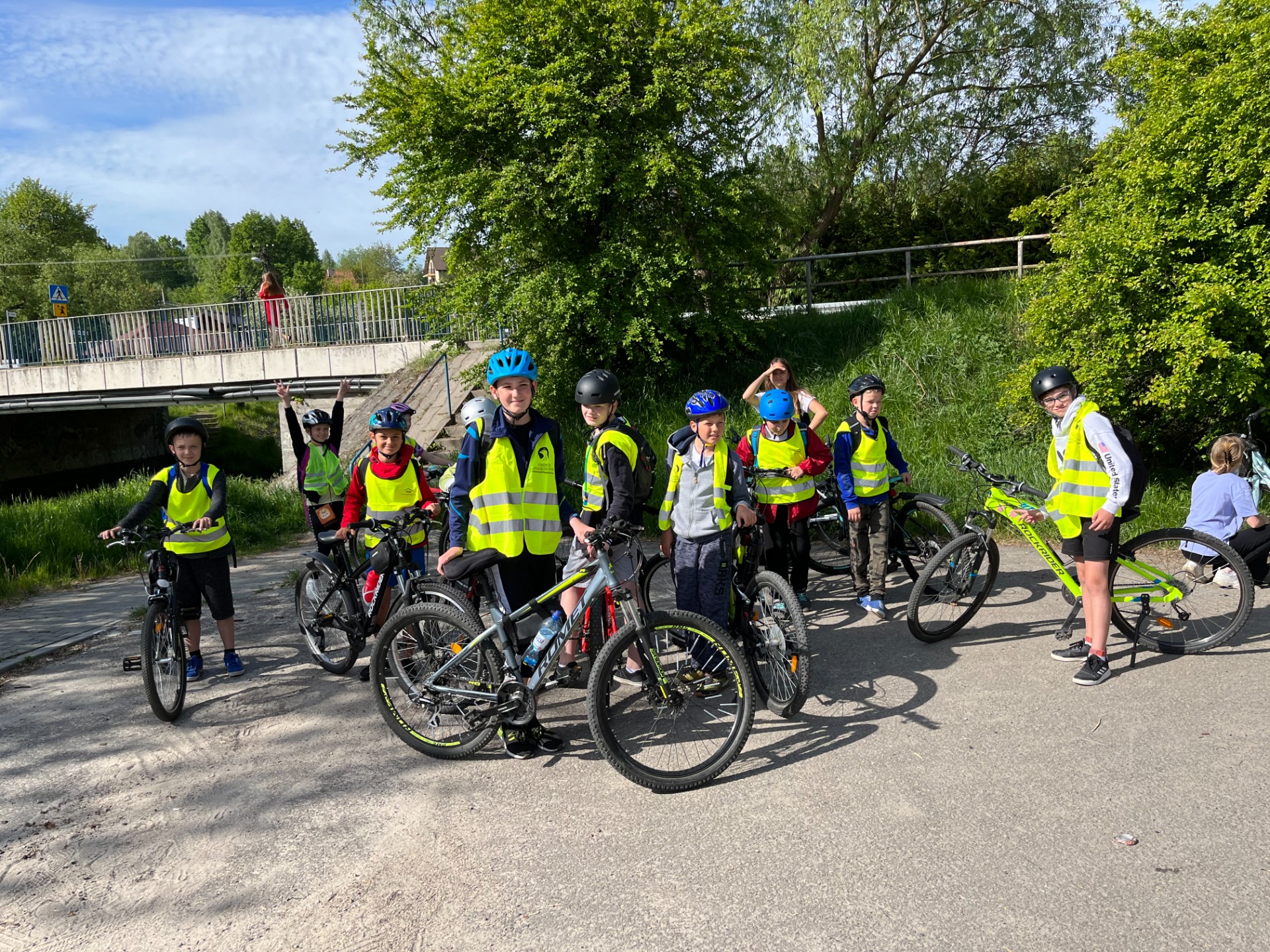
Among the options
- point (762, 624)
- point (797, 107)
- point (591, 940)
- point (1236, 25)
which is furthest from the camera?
point (797, 107)

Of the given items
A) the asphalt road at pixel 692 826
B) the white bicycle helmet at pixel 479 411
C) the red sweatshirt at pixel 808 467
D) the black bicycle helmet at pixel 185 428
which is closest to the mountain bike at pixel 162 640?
the asphalt road at pixel 692 826

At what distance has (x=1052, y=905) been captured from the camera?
2.91 metres

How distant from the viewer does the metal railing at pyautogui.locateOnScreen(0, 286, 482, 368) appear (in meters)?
20.0

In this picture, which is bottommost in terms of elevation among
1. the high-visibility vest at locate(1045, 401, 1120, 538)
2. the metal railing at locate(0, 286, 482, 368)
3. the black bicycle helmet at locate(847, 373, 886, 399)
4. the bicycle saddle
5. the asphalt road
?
the asphalt road

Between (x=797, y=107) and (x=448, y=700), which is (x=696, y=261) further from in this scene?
(x=448, y=700)

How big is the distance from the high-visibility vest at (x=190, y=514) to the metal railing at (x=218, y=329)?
1019 cm

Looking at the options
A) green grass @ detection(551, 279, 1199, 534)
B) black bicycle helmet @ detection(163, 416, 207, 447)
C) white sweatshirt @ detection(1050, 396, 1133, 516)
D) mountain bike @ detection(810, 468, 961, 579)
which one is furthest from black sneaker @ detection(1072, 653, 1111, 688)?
black bicycle helmet @ detection(163, 416, 207, 447)

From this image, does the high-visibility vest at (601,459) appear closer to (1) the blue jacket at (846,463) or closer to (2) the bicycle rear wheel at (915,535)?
(1) the blue jacket at (846,463)

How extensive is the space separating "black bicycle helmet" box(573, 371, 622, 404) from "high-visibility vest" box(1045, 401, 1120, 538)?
2.70 meters

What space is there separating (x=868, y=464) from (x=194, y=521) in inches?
185

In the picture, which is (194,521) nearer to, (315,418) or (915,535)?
(315,418)

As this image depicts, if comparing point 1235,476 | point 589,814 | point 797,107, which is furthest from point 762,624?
point 797,107

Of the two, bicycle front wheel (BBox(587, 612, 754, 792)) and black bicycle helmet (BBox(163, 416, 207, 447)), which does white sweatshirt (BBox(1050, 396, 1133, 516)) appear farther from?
black bicycle helmet (BBox(163, 416, 207, 447))

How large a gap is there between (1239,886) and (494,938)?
8.70 feet
